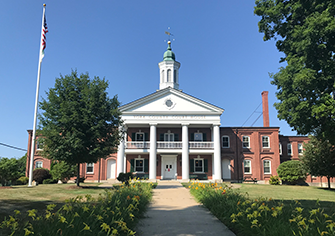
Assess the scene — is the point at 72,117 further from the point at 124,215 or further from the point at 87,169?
the point at 87,169

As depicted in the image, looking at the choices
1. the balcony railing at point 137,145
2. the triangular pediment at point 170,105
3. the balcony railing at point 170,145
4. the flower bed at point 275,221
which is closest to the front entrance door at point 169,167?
the balcony railing at point 170,145

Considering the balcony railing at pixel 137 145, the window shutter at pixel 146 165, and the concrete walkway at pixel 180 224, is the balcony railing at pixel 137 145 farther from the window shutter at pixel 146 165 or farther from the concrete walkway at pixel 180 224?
the concrete walkway at pixel 180 224

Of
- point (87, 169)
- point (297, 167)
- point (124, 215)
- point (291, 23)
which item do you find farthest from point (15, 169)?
point (297, 167)

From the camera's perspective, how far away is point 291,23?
542 inches

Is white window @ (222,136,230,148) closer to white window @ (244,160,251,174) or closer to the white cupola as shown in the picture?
white window @ (244,160,251,174)

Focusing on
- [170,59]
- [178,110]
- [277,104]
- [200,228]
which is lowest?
[200,228]

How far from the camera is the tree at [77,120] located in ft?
61.8

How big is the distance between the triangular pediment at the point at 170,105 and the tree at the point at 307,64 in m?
21.3

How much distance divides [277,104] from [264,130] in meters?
25.2

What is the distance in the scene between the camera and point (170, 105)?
35625mm

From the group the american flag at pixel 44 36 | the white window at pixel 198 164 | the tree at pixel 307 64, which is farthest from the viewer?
the white window at pixel 198 164

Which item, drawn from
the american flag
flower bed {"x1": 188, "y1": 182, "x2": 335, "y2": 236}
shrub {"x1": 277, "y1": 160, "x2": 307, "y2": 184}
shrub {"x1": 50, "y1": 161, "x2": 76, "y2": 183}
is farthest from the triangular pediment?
flower bed {"x1": 188, "y1": 182, "x2": 335, "y2": 236}

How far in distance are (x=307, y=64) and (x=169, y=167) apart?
88.1 feet

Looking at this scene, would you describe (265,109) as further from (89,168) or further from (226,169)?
(89,168)
